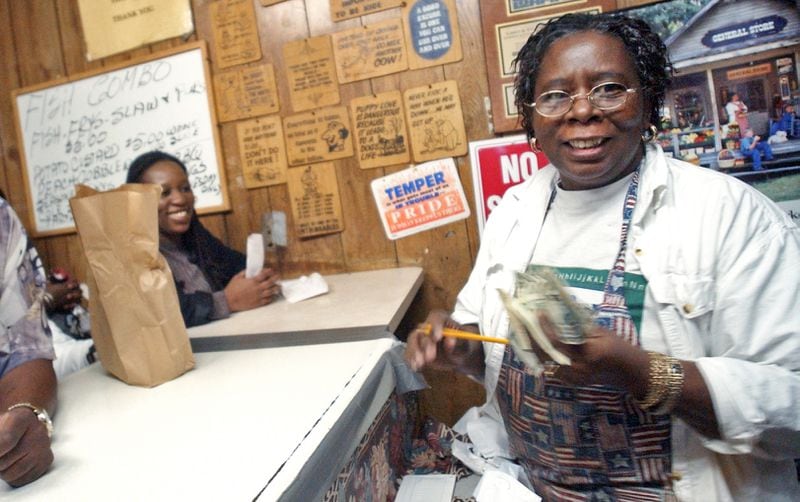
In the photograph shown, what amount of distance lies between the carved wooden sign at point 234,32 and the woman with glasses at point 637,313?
1075 millimetres

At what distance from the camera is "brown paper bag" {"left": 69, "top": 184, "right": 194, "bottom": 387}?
94cm

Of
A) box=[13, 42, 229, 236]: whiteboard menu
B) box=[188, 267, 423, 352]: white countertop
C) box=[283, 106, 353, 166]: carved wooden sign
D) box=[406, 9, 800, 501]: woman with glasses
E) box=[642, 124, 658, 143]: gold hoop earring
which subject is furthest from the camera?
box=[13, 42, 229, 236]: whiteboard menu

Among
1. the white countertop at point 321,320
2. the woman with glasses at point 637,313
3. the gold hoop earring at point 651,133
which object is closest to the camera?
the woman with glasses at point 637,313

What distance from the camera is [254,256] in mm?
1514

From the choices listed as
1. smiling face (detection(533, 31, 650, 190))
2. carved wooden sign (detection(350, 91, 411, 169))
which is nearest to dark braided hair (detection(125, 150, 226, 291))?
carved wooden sign (detection(350, 91, 411, 169))

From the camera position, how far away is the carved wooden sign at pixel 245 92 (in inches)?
68.5

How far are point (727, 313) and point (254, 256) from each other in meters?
1.18

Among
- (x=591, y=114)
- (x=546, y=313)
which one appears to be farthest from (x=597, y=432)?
(x=591, y=114)

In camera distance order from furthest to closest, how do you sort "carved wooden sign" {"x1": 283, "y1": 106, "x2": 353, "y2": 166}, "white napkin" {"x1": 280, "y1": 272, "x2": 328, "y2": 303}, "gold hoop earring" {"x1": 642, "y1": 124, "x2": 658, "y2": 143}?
"carved wooden sign" {"x1": 283, "y1": 106, "x2": 353, "y2": 166}
"white napkin" {"x1": 280, "y1": 272, "x2": 328, "y2": 303}
"gold hoop earring" {"x1": 642, "y1": 124, "x2": 658, "y2": 143}

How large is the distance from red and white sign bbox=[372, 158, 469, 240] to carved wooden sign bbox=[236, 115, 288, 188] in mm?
349

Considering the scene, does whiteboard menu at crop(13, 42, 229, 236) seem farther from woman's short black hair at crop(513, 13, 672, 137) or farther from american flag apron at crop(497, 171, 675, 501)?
american flag apron at crop(497, 171, 675, 501)

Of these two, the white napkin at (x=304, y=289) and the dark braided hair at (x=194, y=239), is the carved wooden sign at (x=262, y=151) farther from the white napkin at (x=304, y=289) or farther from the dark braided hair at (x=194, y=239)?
the white napkin at (x=304, y=289)

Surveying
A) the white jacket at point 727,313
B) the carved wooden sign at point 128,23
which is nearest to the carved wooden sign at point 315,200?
the carved wooden sign at point 128,23

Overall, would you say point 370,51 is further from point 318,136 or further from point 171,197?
point 171,197
